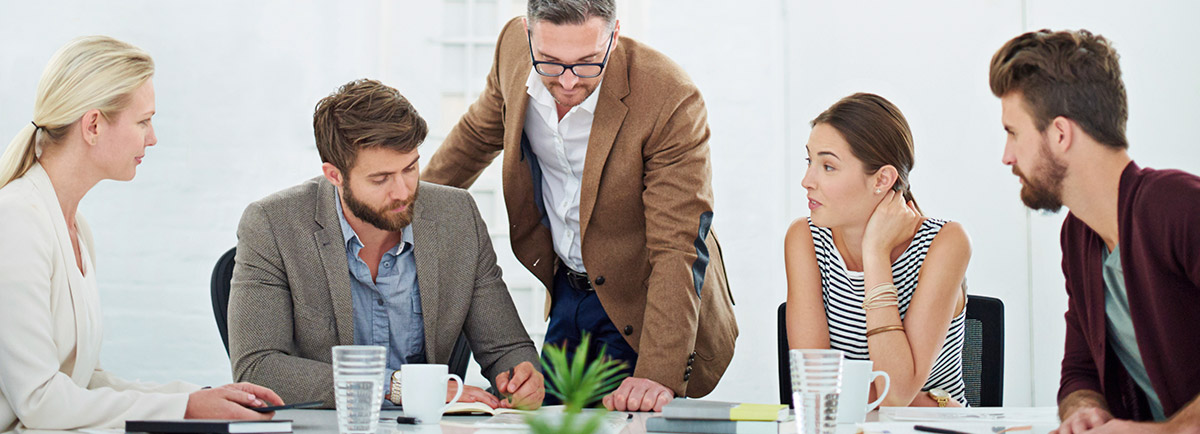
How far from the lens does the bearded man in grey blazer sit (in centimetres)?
209

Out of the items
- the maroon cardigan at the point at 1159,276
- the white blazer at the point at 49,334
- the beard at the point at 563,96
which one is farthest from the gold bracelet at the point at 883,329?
the white blazer at the point at 49,334

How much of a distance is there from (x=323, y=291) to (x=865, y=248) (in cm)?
121

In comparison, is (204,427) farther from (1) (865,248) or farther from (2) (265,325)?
(1) (865,248)

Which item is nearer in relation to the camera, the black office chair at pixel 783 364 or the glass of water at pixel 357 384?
the glass of water at pixel 357 384

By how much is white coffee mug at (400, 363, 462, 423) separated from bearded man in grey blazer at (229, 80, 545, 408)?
0.44m

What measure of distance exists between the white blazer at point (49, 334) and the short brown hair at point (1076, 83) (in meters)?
1.44

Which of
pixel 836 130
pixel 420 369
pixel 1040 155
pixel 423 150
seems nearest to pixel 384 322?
pixel 420 369

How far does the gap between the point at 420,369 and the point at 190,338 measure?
8.65ft

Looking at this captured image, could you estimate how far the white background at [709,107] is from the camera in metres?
3.77

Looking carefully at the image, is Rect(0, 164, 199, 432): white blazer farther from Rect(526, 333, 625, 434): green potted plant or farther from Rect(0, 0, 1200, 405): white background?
Rect(0, 0, 1200, 405): white background

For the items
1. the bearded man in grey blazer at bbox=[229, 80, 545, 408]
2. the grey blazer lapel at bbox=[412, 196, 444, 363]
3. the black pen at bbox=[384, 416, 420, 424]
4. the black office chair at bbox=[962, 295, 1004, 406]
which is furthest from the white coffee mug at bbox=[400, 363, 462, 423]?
the black office chair at bbox=[962, 295, 1004, 406]

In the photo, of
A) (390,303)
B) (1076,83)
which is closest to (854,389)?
(1076,83)

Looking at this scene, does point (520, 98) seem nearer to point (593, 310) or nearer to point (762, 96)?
point (593, 310)

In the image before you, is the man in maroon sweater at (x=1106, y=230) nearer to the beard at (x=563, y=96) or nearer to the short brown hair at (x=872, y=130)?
the short brown hair at (x=872, y=130)
